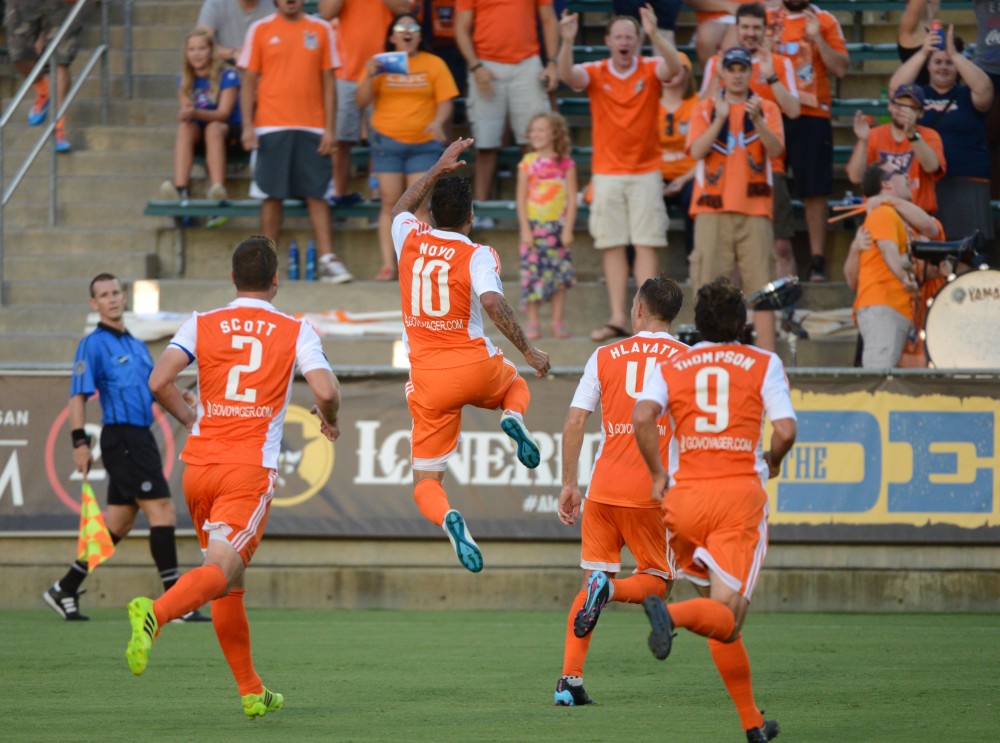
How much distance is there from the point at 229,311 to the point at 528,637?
437cm

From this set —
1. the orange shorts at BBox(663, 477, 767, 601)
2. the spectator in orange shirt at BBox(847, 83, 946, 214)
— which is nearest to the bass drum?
the spectator in orange shirt at BBox(847, 83, 946, 214)

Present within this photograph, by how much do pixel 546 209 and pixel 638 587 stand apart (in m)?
6.54

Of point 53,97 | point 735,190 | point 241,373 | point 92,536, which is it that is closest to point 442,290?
point 241,373

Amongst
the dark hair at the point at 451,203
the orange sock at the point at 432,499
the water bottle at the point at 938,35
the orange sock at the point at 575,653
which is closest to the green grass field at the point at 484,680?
the orange sock at the point at 575,653

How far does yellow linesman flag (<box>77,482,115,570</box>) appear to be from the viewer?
37.9ft

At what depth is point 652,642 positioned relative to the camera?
6176 millimetres

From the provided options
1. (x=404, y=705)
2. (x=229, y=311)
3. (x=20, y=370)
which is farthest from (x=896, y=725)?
(x=20, y=370)

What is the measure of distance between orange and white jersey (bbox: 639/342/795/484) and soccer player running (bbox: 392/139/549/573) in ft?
5.40

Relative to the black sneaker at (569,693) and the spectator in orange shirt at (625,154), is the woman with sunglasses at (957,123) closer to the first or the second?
the spectator in orange shirt at (625,154)

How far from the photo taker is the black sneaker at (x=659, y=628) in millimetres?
6137

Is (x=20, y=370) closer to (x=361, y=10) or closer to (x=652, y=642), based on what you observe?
(x=361, y=10)

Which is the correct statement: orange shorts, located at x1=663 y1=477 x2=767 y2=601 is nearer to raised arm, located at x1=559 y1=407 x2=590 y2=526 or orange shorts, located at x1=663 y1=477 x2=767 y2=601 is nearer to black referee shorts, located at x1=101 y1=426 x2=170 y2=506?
raised arm, located at x1=559 y1=407 x2=590 y2=526

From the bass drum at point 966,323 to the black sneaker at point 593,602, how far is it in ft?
19.4

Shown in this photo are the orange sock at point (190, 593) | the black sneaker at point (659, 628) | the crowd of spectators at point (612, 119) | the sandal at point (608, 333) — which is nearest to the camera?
the black sneaker at point (659, 628)
